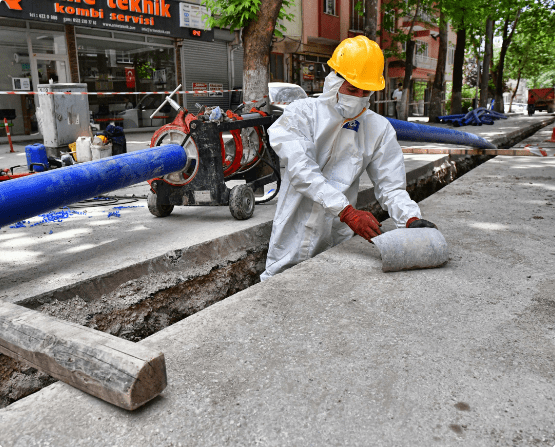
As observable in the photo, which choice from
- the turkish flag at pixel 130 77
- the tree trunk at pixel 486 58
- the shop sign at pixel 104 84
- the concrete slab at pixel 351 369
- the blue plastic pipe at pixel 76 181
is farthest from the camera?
the tree trunk at pixel 486 58

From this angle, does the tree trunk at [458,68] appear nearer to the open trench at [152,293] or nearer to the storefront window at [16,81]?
the storefront window at [16,81]

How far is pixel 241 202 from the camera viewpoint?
4172 millimetres

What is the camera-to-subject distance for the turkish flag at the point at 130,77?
15.2 metres

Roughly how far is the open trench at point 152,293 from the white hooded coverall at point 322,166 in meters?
0.39

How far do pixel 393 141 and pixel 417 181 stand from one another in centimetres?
352

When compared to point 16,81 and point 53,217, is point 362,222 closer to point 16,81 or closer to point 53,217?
point 53,217

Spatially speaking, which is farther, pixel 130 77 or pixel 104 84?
pixel 130 77

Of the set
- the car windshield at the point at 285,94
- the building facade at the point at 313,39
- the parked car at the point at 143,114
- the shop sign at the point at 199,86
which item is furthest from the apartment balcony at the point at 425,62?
the car windshield at the point at 285,94

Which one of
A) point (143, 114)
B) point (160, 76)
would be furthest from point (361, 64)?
point (160, 76)

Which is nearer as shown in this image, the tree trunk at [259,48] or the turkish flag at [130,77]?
the tree trunk at [259,48]

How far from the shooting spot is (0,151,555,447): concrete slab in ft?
4.81

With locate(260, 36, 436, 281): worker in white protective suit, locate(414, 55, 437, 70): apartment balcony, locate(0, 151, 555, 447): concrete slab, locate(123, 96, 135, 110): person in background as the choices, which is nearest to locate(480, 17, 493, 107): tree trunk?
locate(414, 55, 437, 70): apartment balcony

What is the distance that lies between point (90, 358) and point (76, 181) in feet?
5.87

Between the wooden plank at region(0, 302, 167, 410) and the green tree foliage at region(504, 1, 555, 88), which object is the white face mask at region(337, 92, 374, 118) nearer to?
the wooden plank at region(0, 302, 167, 410)
